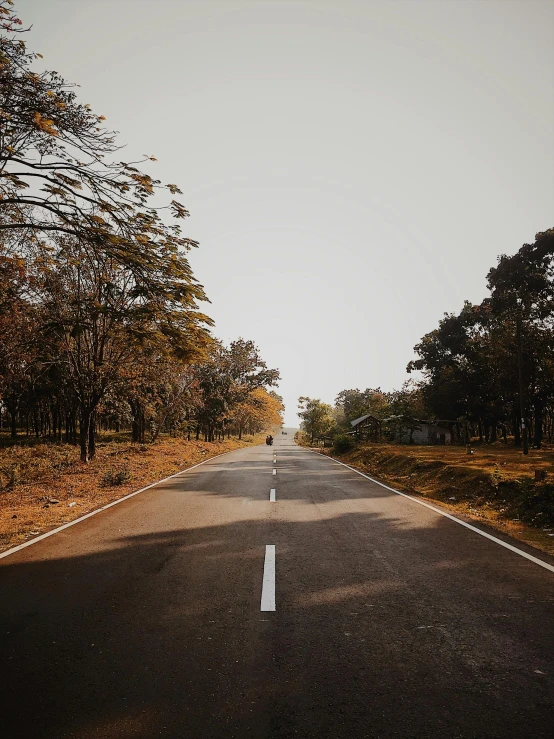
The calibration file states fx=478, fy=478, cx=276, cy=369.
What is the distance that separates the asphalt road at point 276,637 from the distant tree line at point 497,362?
2449cm

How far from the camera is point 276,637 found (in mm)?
Answer: 4180

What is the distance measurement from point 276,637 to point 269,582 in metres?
1.45

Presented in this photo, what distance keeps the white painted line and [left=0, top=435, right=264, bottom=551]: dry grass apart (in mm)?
4123

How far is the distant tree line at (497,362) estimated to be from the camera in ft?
114

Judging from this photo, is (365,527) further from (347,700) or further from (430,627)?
(347,700)

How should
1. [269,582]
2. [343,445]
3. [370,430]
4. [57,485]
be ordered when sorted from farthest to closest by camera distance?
[370,430] < [343,445] < [57,485] < [269,582]

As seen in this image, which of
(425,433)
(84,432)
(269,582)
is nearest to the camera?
(269,582)

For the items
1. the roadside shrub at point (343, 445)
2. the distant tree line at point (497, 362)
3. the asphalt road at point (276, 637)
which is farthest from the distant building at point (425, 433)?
the asphalt road at point (276, 637)

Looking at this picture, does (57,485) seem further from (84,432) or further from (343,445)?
(343,445)

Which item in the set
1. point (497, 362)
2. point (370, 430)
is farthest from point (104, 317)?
point (370, 430)

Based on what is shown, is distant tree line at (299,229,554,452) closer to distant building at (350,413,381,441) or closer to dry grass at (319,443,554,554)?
distant building at (350,413,381,441)

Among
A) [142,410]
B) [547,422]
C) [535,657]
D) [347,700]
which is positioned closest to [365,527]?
[535,657]

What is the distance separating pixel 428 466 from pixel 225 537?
1378 cm

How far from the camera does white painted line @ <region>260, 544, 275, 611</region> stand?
16.1 ft
